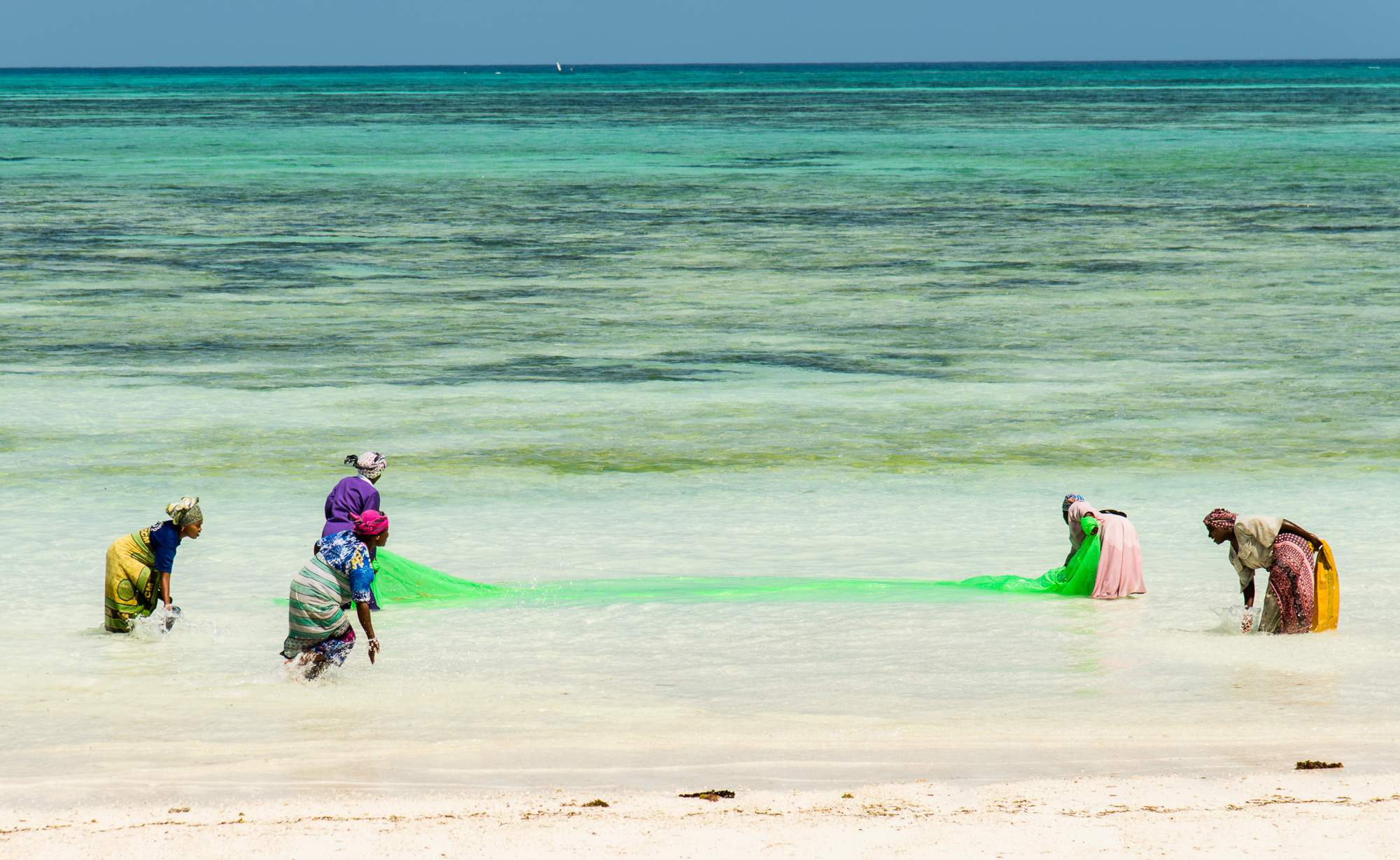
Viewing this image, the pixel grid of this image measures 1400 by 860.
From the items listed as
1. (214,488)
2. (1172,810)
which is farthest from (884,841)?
(214,488)

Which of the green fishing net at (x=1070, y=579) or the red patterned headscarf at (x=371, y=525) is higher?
the red patterned headscarf at (x=371, y=525)

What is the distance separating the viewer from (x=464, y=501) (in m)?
12.0

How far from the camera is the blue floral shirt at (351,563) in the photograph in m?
7.17

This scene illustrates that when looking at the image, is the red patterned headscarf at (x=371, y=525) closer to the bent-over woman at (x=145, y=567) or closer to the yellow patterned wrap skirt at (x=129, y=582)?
the bent-over woman at (x=145, y=567)

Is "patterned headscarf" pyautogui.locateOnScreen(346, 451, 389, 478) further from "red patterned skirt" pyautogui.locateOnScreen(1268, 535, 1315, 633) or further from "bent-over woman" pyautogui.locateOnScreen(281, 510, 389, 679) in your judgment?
"red patterned skirt" pyautogui.locateOnScreen(1268, 535, 1315, 633)

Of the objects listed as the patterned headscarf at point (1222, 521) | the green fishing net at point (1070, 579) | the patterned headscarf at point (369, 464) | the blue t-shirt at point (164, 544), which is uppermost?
the patterned headscarf at point (369, 464)

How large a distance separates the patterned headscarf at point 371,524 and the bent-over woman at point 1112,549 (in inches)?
142

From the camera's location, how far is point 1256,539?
790 centimetres

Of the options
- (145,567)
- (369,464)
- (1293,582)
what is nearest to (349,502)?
(369,464)

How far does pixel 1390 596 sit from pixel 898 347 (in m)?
9.82

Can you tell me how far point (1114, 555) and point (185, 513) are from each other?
4.83 metres

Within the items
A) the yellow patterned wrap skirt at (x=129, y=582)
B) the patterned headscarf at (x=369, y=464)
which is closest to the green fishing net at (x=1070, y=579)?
the patterned headscarf at (x=369, y=464)

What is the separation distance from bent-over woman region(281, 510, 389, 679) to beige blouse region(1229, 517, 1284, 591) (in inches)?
162

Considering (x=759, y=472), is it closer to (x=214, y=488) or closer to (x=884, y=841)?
(x=214, y=488)
